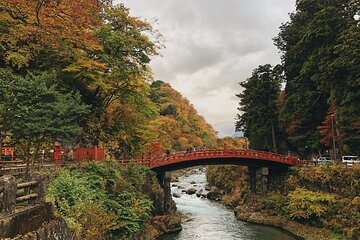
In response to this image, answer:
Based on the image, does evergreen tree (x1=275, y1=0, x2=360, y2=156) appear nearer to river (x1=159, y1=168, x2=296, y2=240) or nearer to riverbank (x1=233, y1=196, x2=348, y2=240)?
riverbank (x1=233, y1=196, x2=348, y2=240)

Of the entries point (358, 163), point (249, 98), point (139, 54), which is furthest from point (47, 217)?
point (249, 98)

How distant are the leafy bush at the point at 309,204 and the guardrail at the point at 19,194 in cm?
2401

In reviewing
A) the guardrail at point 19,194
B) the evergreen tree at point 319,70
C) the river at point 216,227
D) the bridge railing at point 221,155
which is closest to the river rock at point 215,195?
the river at point 216,227

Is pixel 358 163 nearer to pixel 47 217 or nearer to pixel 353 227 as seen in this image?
pixel 353 227

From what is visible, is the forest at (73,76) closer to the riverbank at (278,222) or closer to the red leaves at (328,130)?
the riverbank at (278,222)

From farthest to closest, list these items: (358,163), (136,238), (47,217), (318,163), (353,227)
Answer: (318,163) → (358,163) → (353,227) → (136,238) → (47,217)

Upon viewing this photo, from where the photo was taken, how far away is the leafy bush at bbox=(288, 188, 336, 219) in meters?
25.7

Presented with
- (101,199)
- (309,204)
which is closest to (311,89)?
(309,204)

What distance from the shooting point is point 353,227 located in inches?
884

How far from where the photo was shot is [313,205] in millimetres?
26234

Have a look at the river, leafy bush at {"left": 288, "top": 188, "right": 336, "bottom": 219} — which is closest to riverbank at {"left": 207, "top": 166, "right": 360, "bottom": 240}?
leafy bush at {"left": 288, "top": 188, "right": 336, "bottom": 219}

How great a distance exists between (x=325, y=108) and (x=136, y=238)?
27187mm

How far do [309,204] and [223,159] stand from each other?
12.0 m

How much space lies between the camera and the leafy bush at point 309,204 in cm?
2566
